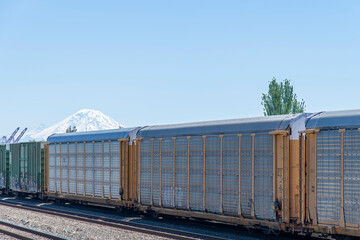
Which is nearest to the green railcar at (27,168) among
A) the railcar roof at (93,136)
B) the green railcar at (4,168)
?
the green railcar at (4,168)

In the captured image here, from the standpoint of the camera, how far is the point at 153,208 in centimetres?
1930

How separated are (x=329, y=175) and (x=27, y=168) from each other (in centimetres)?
2155

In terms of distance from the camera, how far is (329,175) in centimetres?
1293

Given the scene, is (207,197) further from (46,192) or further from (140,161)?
(46,192)

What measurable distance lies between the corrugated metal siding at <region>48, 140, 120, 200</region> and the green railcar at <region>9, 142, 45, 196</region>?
1177mm

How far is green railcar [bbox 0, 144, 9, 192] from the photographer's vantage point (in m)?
32.9

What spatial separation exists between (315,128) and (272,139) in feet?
5.24

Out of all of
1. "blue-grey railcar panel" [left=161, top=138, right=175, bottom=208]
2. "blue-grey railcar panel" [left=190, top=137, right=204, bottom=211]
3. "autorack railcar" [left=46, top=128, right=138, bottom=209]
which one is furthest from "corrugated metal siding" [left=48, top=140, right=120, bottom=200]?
"blue-grey railcar panel" [left=190, top=137, right=204, bottom=211]

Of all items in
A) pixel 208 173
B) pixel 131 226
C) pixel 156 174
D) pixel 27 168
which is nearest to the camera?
pixel 208 173

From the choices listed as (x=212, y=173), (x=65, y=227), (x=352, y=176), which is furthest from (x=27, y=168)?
(x=352, y=176)

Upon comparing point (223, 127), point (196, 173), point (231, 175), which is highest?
point (223, 127)

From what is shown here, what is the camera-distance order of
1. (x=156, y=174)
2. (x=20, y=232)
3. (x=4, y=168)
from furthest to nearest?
1. (x=4, y=168)
2. (x=156, y=174)
3. (x=20, y=232)

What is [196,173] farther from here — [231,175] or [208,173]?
[231,175]

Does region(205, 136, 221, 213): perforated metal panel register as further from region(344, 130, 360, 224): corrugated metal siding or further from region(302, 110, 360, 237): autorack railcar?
region(344, 130, 360, 224): corrugated metal siding
